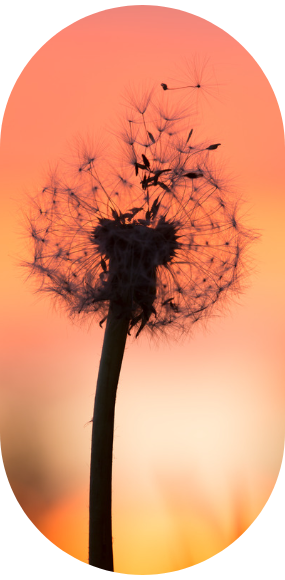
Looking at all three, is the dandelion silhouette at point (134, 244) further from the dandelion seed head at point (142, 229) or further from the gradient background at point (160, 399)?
the gradient background at point (160, 399)

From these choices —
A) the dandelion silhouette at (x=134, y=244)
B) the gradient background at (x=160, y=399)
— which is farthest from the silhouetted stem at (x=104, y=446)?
the gradient background at (x=160, y=399)

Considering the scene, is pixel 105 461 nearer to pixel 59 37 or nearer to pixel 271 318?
pixel 271 318

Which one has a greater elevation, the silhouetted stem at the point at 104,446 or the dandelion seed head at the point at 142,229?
the dandelion seed head at the point at 142,229

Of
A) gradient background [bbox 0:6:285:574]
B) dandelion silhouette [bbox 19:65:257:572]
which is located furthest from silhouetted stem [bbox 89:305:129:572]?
gradient background [bbox 0:6:285:574]

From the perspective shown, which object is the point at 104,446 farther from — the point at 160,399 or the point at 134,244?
the point at 134,244

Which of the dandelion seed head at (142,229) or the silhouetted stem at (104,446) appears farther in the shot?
the silhouetted stem at (104,446)

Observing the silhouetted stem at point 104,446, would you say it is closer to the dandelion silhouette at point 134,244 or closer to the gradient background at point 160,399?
the dandelion silhouette at point 134,244

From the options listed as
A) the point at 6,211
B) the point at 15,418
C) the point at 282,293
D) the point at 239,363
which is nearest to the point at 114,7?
the point at 6,211

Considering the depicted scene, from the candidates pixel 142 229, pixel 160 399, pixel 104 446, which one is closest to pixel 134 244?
pixel 142 229
